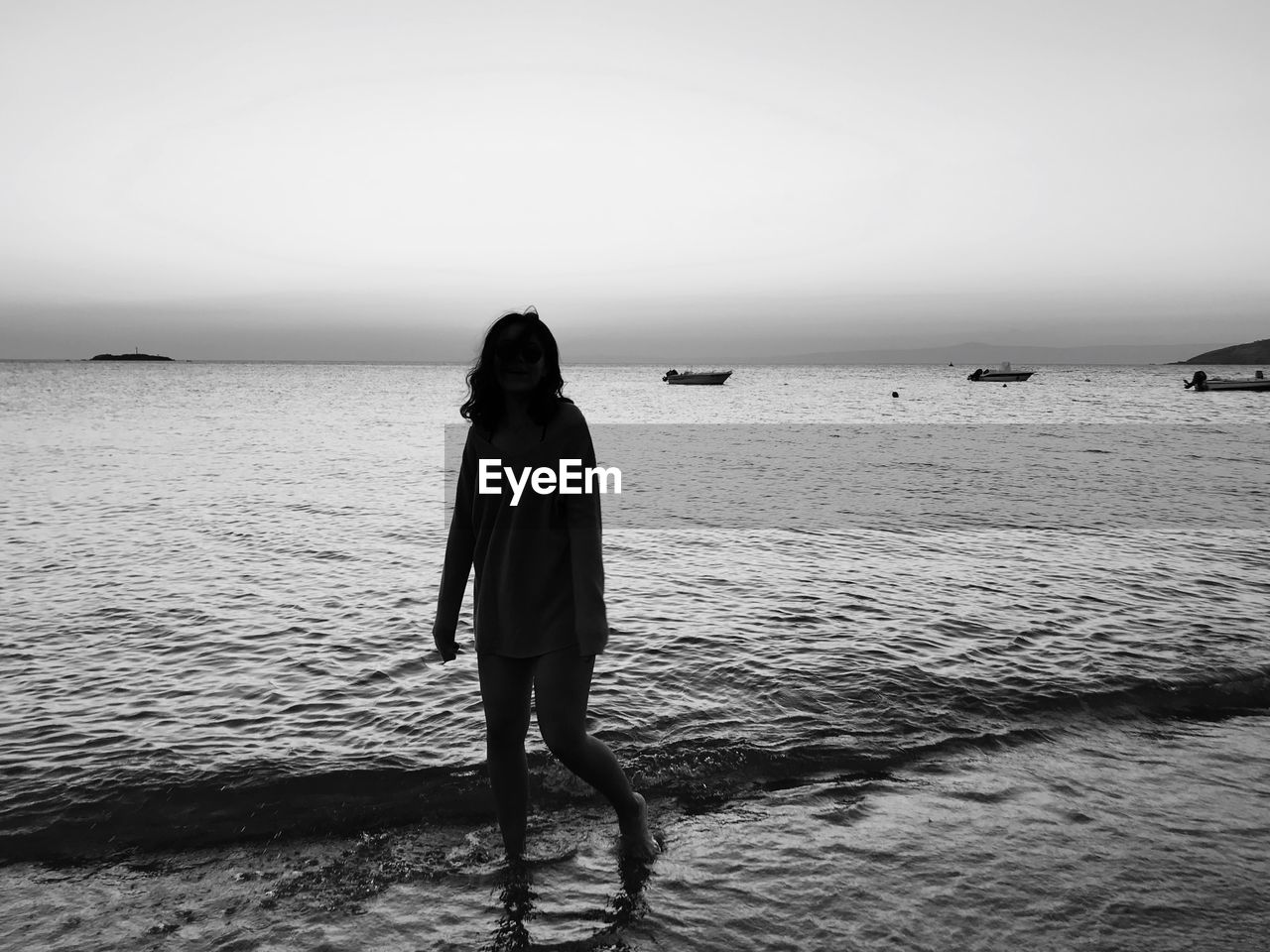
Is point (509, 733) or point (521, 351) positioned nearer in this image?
point (521, 351)

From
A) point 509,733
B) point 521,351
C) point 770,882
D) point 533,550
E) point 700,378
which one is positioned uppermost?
point 700,378

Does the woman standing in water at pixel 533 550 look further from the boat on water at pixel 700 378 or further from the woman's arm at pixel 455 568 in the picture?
the boat on water at pixel 700 378

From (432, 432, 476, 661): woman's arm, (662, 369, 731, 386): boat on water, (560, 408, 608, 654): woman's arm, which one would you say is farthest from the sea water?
(662, 369, 731, 386): boat on water

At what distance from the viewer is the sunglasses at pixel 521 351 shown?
3.45 meters

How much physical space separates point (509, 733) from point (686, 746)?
222 centimetres

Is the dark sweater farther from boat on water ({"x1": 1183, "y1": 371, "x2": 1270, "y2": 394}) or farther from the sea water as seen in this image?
boat on water ({"x1": 1183, "y1": 371, "x2": 1270, "y2": 394})

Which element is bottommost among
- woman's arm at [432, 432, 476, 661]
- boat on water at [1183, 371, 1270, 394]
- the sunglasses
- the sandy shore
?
the sandy shore

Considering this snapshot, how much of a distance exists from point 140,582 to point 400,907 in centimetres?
835

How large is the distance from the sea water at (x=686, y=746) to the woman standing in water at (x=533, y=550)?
1115mm

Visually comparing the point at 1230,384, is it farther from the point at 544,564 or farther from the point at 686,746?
the point at 544,564

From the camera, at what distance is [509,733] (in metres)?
3.71

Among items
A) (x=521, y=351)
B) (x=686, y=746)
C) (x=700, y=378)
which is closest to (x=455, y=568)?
(x=521, y=351)

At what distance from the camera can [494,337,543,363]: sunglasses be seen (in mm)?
3449

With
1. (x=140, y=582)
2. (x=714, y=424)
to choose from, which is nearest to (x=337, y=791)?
(x=140, y=582)
